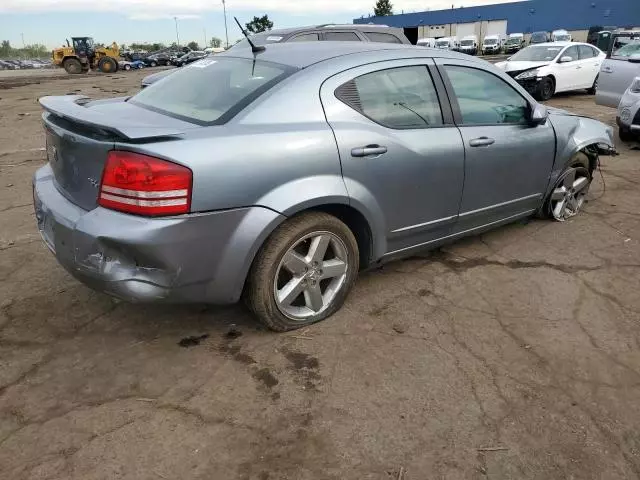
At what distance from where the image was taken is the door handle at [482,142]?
345 centimetres

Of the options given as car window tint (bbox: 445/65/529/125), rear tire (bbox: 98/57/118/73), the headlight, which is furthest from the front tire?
rear tire (bbox: 98/57/118/73)

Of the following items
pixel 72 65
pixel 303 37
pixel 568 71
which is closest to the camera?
pixel 303 37

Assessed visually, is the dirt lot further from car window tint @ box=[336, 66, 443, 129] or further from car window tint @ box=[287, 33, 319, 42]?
car window tint @ box=[287, 33, 319, 42]

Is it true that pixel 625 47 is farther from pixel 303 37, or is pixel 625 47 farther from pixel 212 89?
pixel 212 89

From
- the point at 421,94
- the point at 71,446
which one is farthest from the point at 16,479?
the point at 421,94

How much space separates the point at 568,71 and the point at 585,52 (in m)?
1.17

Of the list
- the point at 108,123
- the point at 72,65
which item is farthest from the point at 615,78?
the point at 72,65

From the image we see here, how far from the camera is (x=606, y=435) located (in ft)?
7.25

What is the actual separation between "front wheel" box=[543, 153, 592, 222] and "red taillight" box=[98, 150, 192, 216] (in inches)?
132

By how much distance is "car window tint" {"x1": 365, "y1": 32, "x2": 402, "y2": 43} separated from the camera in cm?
953

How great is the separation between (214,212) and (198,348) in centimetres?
83

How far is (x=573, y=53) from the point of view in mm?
13656

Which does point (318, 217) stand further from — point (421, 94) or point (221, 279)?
point (421, 94)

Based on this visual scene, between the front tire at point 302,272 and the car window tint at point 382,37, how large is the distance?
7492 millimetres
